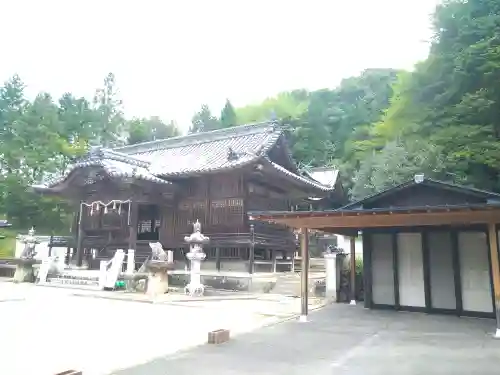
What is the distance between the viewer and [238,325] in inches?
315

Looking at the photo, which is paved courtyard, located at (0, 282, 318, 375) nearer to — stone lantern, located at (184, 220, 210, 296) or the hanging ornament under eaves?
stone lantern, located at (184, 220, 210, 296)

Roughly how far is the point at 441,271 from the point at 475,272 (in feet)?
2.19

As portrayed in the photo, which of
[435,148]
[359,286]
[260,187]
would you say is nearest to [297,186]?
[260,187]

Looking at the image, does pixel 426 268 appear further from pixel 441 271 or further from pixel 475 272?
pixel 475 272

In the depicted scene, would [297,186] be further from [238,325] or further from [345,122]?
[345,122]

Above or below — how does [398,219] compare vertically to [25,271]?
above

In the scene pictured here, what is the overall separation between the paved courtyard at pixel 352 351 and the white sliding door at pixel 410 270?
1.20 metres

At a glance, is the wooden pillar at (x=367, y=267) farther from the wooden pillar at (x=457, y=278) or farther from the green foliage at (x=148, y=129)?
the green foliage at (x=148, y=129)

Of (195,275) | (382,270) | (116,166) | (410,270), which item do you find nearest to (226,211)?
(195,275)

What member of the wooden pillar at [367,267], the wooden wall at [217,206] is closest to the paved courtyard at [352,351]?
the wooden pillar at [367,267]

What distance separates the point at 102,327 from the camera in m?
7.62

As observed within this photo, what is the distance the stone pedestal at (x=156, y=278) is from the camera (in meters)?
13.0

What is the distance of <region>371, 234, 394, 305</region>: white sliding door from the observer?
998 cm

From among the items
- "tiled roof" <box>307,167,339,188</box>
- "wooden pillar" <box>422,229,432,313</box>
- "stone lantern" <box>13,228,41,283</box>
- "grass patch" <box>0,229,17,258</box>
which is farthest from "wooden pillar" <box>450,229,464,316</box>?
"grass patch" <box>0,229,17,258</box>
